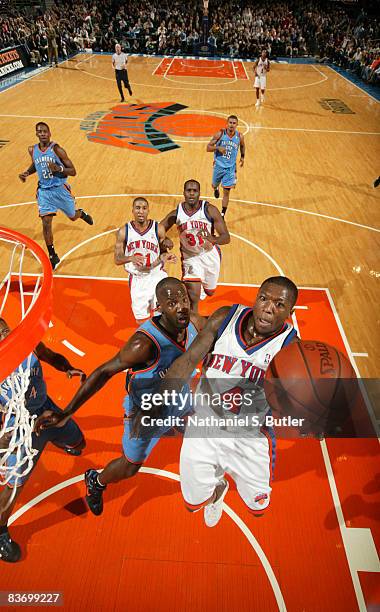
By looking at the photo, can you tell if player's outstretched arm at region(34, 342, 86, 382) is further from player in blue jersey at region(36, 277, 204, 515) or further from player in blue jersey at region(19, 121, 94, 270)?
player in blue jersey at region(19, 121, 94, 270)

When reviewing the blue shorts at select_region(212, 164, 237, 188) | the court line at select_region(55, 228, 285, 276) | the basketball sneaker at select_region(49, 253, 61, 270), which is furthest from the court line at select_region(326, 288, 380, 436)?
the basketball sneaker at select_region(49, 253, 61, 270)

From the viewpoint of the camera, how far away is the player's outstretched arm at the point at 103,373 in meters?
2.96

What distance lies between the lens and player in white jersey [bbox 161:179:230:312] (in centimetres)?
513

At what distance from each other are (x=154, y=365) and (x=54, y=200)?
4243 millimetres

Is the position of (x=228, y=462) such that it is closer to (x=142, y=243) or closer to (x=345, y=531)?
(x=345, y=531)

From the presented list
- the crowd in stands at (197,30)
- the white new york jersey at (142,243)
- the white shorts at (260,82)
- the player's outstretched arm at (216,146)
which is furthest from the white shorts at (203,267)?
the crowd in stands at (197,30)

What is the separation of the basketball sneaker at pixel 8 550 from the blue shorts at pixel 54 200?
443 cm

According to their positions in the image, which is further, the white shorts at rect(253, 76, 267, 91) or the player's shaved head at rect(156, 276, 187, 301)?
the white shorts at rect(253, 76, 267, 91)

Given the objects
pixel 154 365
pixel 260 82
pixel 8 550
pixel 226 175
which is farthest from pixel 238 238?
pixel 260 82

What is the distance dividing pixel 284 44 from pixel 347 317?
979 inches

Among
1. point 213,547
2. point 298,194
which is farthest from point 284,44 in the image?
point 213,547

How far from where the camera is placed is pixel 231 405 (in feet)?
9.95

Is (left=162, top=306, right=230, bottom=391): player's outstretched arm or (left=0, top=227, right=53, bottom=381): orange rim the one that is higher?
(left=0, top=227, right=53, bottom=381): orange rim

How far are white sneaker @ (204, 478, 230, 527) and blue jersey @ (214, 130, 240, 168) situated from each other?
5.83 meters
